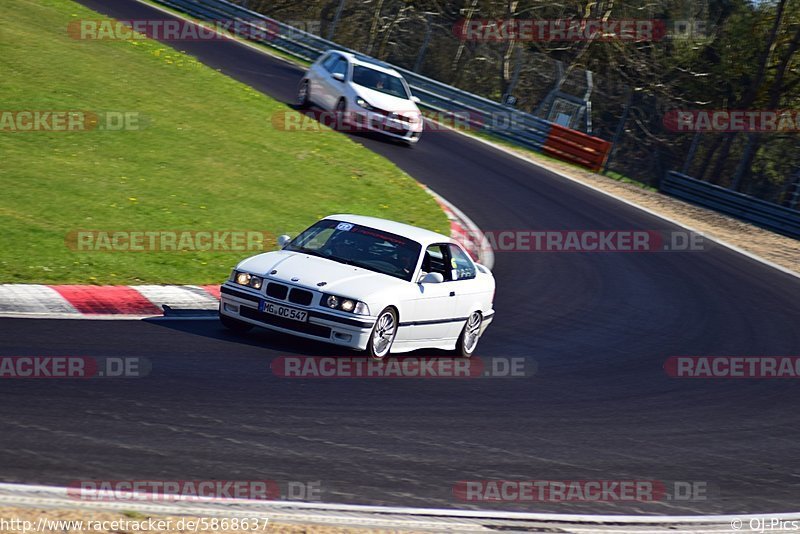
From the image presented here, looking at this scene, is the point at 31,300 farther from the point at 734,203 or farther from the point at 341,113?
the point at 734,203

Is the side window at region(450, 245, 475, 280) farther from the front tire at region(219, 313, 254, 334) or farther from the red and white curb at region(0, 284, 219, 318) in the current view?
the red and white curb at region(0, 284, 219, 318)

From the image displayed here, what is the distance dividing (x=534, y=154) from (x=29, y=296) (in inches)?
796

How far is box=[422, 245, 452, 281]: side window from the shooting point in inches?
443

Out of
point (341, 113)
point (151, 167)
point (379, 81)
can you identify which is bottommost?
point (151, 167)

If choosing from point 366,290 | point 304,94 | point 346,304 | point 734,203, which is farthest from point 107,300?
point 734,203

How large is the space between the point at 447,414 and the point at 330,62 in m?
16.6

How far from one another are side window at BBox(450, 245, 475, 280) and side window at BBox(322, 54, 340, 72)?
43.0 ft

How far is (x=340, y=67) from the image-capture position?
24078 millimetres

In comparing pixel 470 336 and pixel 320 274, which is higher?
pixel 320 274

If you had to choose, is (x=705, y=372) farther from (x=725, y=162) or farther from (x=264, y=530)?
(x=725, y=162)

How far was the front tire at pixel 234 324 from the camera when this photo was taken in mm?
10148

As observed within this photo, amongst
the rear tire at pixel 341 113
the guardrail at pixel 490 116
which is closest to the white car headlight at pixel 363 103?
the rear tire at pixel 341 113

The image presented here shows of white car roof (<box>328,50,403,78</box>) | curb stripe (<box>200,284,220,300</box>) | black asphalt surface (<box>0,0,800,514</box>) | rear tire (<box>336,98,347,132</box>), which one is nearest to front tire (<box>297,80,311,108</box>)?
rear tire (<box>336,98,347,132</box>)

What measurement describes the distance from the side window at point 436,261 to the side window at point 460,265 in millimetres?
88
